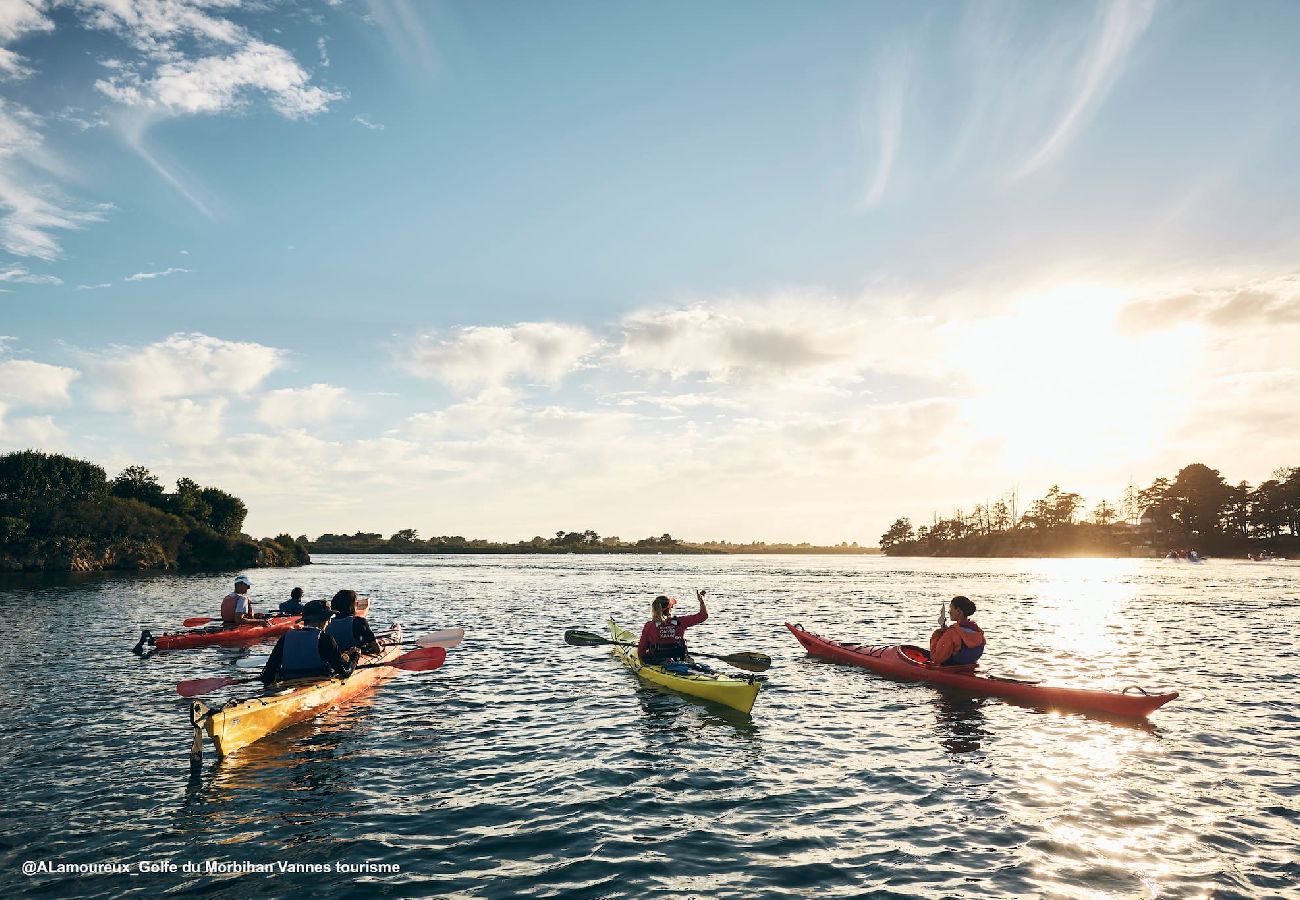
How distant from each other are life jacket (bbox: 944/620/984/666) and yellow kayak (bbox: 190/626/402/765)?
16.2 meters

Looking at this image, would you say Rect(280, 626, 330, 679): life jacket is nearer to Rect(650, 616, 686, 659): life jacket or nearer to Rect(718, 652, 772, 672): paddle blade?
Rect(650, 616, 686, 659): life jacket

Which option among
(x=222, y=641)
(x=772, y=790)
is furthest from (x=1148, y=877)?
(x=222, y=641)

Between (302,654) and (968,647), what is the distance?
17315mm

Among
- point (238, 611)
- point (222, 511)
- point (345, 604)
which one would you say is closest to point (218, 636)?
point (238, 611)

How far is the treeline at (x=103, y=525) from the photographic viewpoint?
81.9 m

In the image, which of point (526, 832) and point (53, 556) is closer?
point (526, 832)

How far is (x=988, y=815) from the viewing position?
1079cm

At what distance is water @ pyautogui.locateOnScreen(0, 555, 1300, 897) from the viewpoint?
28.9ft

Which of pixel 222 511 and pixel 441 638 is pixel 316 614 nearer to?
pixel 441 638

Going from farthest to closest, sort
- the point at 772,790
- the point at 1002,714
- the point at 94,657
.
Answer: the point at 94,657
the point at 1002,714
the point at 772,790

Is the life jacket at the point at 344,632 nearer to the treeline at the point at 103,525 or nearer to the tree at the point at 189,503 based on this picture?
the treeline at the point at 103,525

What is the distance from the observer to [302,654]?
1659cm

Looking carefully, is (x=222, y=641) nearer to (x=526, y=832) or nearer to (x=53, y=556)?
(x=526, y=832)

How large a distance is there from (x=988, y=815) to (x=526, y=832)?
6.92m
